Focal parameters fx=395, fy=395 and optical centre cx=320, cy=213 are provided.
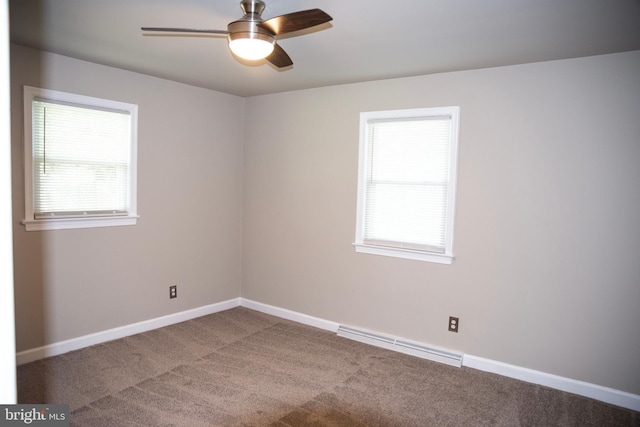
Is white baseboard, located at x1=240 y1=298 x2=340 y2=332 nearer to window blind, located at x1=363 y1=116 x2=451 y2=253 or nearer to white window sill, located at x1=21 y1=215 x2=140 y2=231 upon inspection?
window blind, located at x1=363 y1=116 x2=451 y2=253

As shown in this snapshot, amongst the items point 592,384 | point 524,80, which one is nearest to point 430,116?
point 524,80

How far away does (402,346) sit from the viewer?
374 centimetres

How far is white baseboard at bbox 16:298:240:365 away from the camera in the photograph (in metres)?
3.28

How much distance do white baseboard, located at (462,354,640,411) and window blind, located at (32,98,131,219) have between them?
3.57 m

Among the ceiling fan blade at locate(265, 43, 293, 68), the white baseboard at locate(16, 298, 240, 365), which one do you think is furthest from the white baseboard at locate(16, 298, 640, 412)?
the ceiling fan blade at locate(265, 43, 293, 68)

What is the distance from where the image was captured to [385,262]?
3.90 m

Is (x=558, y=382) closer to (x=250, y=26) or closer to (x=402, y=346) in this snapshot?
(x=402, y=346)

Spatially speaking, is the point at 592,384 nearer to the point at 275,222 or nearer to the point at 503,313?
the point at 503,313

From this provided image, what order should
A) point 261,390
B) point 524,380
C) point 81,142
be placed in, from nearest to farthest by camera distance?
point 261,390, point 524,380, point 81,142

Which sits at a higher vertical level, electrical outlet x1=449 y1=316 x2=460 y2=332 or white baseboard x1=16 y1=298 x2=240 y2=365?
electrical outlet x1=449 y1=316 x2=460 y2=332

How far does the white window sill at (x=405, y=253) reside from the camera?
356 centimetres

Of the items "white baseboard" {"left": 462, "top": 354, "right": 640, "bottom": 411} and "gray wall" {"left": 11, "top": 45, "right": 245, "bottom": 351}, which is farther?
"gray wall" {"left": 11, "top": 45, "right": 245, "bottom": 351}

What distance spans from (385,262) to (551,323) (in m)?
1.47

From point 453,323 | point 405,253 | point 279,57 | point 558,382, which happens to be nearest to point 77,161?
point 279,57
